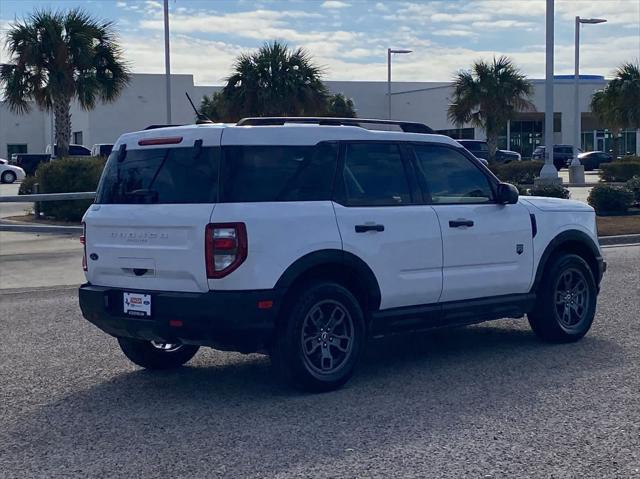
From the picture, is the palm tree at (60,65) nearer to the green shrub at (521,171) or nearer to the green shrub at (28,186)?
the green shrub at (28,186)

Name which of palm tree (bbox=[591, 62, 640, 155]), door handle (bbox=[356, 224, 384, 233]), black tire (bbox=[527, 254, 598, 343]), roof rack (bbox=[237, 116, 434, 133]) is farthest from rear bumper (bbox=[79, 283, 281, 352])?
palm tree (bbox=[591, 62, 640, 155])

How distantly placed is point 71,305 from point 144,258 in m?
5.13

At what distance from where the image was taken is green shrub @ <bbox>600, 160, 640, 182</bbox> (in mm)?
42500

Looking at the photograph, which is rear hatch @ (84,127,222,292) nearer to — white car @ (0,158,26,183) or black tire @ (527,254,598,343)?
black tire @ (527,254,598,343)

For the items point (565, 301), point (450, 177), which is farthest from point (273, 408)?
point (565, 301)

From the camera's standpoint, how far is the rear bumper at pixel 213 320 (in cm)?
683

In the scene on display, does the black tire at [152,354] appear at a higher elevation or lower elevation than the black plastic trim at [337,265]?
lower

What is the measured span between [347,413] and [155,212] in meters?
1.98

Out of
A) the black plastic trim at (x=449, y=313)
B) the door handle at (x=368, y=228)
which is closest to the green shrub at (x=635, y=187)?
the black plastic trim at (x=449, y=313)

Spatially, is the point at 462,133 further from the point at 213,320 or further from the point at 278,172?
the point at 213,320

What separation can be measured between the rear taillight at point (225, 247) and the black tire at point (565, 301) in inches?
130

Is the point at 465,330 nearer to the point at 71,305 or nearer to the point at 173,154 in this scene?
the point at 173,154

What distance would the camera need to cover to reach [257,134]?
7.22 m

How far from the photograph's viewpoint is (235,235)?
682cm
